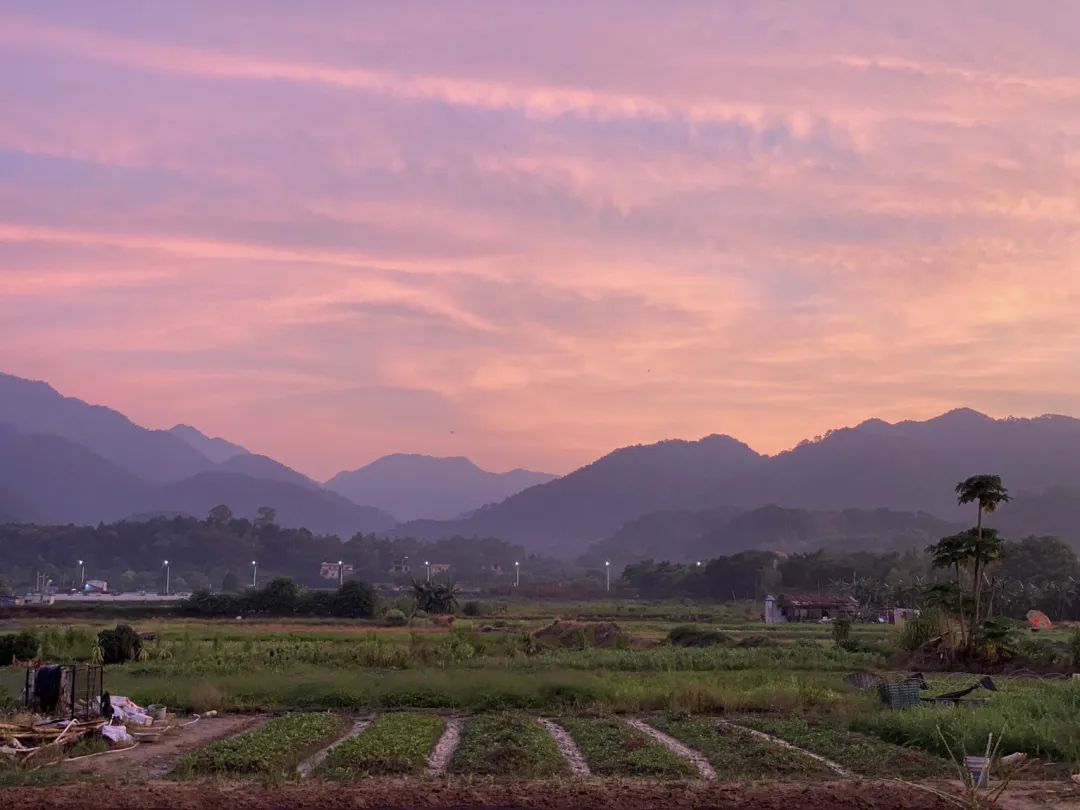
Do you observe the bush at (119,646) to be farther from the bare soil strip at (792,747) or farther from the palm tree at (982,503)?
the palm tree at (982,503)

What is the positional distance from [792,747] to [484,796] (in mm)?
8364

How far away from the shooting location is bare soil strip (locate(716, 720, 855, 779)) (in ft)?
66.6

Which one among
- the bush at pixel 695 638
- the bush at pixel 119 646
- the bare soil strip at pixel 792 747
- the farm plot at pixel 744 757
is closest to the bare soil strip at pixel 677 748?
the farm plot at pixel 744 757

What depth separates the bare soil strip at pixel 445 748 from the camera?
2036 centimetres

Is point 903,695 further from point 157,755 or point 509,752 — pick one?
point 157,755

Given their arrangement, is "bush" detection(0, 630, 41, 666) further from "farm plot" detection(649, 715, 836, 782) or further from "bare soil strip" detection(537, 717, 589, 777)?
"farm plot" detection(649, 715, 836, 782)

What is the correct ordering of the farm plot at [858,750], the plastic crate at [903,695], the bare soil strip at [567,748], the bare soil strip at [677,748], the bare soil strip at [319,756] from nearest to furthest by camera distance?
1. the bare soil strip at [319,756]
2. the farm plot at [858,750]
3. the bare soil strip at [677,748]
4. the bare soil strip at [567,748]
5. the plastic crate at [903,695]

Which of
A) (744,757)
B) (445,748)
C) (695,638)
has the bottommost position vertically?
(695,638)

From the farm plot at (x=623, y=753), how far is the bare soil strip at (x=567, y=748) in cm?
14

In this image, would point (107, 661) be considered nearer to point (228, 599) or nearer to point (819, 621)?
point (228, 599)

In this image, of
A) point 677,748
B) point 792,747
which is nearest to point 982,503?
point 792,747

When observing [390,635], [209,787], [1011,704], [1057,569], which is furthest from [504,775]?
[1057,569]

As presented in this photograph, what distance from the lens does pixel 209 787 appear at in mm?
17828

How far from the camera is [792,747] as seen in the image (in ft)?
74.0
